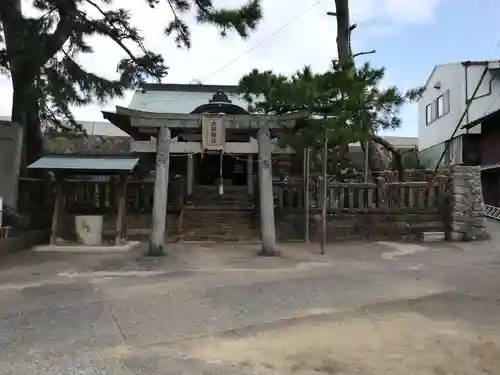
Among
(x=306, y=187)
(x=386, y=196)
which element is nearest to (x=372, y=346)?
(x=306, y=187)

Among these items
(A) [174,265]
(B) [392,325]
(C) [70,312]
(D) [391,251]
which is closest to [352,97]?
(D) [391,251]

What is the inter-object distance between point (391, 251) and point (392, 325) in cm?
569

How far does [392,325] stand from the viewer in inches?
202

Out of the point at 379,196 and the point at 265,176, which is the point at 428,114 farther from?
the point at 265,176

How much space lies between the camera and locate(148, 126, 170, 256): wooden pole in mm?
9859

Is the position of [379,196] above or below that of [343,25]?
below

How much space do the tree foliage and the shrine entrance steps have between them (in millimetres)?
3322

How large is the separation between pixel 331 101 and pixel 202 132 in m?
2.75

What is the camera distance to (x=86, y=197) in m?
12.8

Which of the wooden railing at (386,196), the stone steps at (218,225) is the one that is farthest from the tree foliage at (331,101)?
the stone steps at (218,225)

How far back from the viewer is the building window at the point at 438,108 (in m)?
22.7

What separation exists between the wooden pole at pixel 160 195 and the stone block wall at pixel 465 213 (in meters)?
7.10

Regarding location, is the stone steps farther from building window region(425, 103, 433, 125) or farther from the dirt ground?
building window region(425, 103, 433, 125)

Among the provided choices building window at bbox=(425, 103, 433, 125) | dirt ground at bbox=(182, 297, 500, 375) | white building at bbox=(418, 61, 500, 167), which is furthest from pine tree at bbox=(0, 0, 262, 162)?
building window at bbox=(425, 103, 433, 125)
